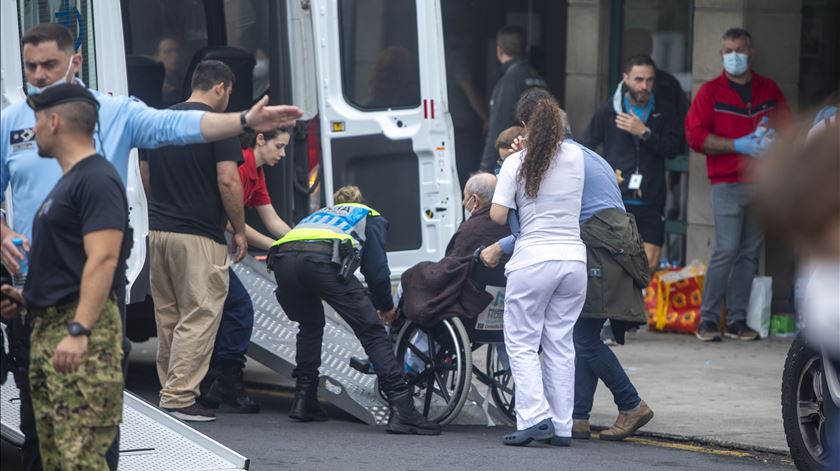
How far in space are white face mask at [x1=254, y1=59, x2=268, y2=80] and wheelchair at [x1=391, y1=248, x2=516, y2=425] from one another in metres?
2.33

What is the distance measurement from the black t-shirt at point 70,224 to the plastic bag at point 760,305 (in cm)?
681

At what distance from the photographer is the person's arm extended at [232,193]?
7.76 meters

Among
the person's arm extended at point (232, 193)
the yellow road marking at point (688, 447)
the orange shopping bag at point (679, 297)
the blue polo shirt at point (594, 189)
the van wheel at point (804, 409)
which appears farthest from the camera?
the orange shopping bag at point (679, 297)

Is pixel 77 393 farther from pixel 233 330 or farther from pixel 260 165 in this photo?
pixel 260 165

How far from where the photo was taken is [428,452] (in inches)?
283

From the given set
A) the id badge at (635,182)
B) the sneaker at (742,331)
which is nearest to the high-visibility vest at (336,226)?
the id badge at (635,182)

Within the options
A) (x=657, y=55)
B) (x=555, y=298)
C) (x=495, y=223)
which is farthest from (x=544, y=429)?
(x=657, y=55)

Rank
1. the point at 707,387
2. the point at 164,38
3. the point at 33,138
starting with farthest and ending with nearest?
the point at 164,38, the point at 707,387, the point at 33,138

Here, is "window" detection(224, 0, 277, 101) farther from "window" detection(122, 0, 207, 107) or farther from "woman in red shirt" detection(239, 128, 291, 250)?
"woman in red shirt" detection(239, 128, 291, 250)

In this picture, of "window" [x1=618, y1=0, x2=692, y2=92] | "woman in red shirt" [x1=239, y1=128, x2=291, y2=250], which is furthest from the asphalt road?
"window" [x1=618, y1=0, x2=692, y2=92]

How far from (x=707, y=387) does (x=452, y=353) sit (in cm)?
202

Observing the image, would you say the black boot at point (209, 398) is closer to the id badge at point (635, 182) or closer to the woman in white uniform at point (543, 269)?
the woman in white uniform at point (543, 269)

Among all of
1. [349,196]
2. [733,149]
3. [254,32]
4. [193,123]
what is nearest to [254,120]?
[193,123]

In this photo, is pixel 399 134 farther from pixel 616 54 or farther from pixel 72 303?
pixel 72 303
